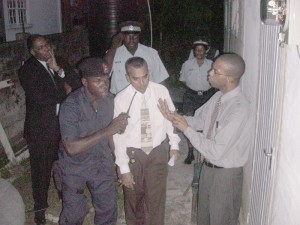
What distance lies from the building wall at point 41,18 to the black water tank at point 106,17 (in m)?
3.89

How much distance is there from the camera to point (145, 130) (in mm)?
3861

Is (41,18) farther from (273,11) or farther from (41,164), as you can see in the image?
(273,11)

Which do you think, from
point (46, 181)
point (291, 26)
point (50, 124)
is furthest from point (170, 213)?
point (291, 26)

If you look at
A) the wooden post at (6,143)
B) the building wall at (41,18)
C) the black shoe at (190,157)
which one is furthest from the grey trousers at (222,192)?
the building wall at (41,18)

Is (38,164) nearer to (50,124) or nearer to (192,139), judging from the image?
(50,124)

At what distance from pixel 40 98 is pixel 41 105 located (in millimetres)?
128

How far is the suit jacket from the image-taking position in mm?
4309

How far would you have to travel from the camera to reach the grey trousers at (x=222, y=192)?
3.43m

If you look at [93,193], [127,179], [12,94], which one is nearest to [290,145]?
[127,179]

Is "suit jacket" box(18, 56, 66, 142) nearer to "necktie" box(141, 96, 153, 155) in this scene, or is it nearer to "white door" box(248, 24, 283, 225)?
"necktie" box(141, 96, 153, 155)

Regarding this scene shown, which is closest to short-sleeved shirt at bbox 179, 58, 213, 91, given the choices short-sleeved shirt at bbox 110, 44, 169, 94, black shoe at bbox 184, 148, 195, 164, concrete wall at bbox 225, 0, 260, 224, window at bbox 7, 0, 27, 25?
short-sleeved shirt at bbox 110, 44, 169, 94

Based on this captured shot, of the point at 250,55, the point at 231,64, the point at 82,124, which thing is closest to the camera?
the point at 231,64

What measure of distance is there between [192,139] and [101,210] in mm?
1430

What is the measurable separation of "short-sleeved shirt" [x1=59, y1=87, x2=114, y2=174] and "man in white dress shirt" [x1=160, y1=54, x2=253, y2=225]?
0.66 m
